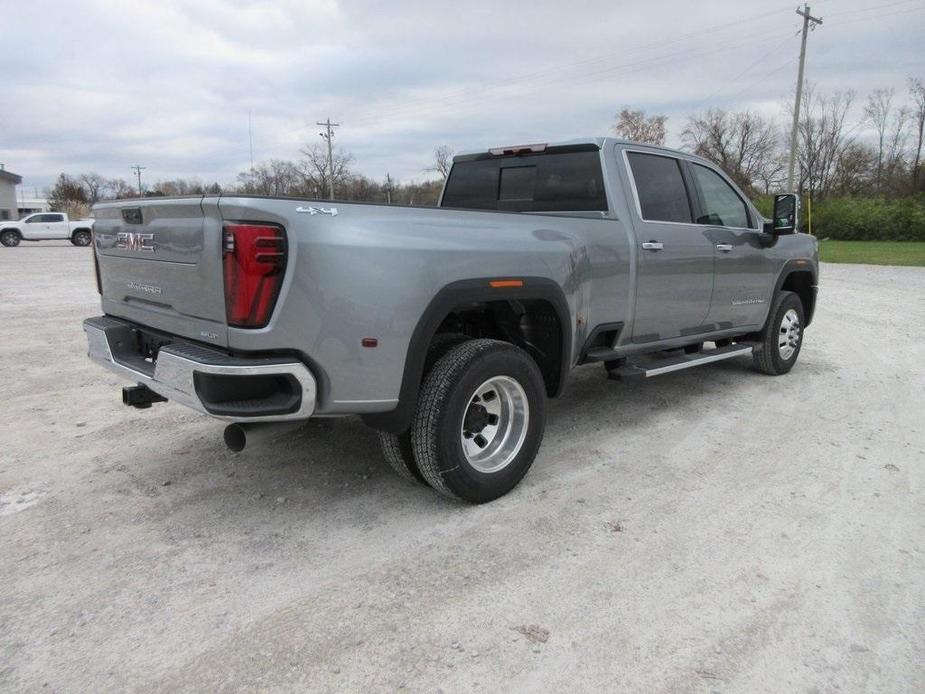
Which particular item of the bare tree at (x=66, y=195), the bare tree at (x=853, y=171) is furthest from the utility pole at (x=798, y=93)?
the bare tree at (x=66, y=195)

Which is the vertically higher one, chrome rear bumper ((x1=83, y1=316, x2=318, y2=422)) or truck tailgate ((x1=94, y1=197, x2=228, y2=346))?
truck tailgate ((x1=94, y1=197, x2=228, y2=346))

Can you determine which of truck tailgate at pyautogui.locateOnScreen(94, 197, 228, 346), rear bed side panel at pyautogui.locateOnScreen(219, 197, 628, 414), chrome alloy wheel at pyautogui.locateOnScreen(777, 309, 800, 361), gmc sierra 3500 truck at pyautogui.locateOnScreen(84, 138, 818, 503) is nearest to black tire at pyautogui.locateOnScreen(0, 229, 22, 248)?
gmc sierra 3500 truck at pyautogui.locateOnScreen(84, 138, 818, 503)

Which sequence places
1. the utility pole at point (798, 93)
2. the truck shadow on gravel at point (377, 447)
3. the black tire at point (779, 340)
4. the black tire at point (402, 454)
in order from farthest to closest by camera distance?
the utility pole at point (798, 93)
the black tire at point (779, 340)
the truck shadow on gravel at point (377, 447)
the black tire at point (402, 454)

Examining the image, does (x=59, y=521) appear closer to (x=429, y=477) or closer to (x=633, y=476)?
(x=429, y=477)

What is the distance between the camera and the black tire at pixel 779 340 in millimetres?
6289

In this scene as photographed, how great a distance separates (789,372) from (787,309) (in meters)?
0.76

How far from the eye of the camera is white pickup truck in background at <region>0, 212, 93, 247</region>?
34938mm

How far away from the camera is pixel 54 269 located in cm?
1858

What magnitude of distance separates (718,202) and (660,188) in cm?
94

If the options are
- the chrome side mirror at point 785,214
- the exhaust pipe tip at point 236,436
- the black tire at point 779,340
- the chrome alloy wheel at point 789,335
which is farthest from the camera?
the chrome alloy wheel at point 789,335

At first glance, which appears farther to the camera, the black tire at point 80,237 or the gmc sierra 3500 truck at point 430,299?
the black tire at point 80,237

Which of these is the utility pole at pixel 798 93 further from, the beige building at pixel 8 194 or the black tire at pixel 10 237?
the beige building at pixel 8 194

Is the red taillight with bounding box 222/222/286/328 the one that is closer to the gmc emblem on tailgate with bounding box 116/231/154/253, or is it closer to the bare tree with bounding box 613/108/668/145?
the gmc emblem on tailgate with bounding box 116/231/154/253

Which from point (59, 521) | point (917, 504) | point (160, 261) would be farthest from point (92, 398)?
point (917, 504)
